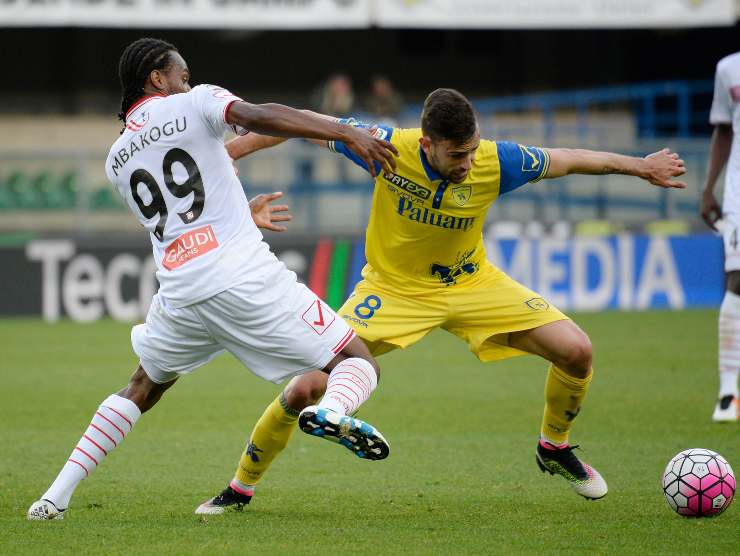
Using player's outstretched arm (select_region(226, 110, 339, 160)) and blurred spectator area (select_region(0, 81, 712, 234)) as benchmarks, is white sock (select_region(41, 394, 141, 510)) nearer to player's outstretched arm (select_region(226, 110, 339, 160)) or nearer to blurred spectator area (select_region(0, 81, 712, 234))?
player's outstretched arm (select_region(226, 110, 339, 160))

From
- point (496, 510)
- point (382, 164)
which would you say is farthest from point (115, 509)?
point (382, 164)

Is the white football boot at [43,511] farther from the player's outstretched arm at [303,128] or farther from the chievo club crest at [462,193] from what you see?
the chievo club crest at [462,193]

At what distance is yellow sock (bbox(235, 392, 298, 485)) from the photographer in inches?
239

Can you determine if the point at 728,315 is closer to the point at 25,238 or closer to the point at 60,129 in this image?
the point at 25,238

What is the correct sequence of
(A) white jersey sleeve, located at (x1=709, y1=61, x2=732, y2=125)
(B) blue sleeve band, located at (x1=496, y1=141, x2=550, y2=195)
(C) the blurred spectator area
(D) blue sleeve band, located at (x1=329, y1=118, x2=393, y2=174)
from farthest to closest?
(C) the blurred spectator area, (A) white jersey sleeve, located at (x1=709, y1=61, x2=732, y2=125), (B) blue sleeve band, located at (x1=496, y1=141, x2=550, y2=195), (D) blue sleeve band, located at (x1=329, y1=118, x2=393, y2=174)

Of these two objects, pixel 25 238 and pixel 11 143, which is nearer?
pixel 25 238

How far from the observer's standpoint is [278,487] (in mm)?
6781

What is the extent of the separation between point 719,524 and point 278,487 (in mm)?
2298

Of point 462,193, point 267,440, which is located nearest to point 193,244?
point 267,440

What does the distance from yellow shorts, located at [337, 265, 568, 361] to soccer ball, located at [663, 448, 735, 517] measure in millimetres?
999

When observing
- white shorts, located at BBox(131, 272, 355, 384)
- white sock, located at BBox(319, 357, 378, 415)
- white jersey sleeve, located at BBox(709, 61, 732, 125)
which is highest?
white jersey sleeve, located at BBox(709, 61, 732, 125)

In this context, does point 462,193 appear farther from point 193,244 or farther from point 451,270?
point 193,244

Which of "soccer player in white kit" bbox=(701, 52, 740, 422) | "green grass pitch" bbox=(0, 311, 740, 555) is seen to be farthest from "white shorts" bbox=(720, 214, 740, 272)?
"green grass pitch" bbox=(0, 311, 740, 555)

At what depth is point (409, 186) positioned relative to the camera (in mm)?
6320
